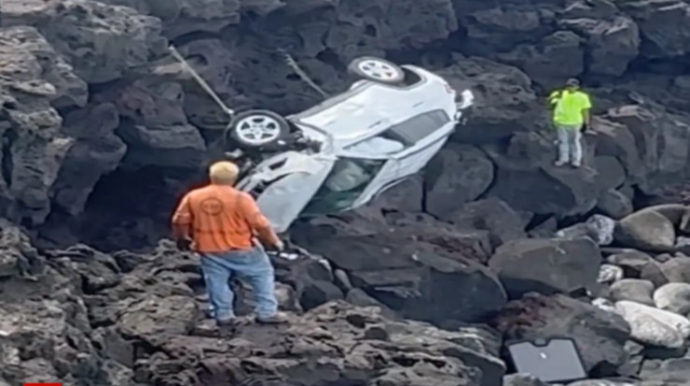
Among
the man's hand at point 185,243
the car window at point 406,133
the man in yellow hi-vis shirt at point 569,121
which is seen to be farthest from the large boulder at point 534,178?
the man's hand at point 185,243

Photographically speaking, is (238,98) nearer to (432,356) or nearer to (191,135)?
(191,135)

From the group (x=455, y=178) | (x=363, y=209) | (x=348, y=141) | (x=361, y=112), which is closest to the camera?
(x=348, y=141)

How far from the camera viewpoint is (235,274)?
1086 cm

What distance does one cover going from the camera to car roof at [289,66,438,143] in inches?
661

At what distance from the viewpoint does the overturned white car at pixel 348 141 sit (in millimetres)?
15734

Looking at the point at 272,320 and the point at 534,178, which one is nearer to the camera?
the point at 272,320

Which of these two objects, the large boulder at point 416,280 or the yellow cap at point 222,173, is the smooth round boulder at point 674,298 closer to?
the large boulder at point 416,280

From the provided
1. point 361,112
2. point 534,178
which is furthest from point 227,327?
point 534,178

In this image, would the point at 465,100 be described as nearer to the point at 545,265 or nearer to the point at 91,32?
the point at 545,265

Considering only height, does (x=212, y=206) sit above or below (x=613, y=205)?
above

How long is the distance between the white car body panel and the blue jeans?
4680mm

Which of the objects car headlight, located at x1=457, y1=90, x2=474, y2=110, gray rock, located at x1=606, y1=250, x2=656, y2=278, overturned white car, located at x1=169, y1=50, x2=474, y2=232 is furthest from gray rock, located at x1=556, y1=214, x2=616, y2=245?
overturned white car, located at x1=169, y1=50, x2=474, y2=232

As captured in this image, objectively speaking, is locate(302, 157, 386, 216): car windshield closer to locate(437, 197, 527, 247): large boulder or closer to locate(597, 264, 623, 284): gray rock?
locate(437, 197, 527, 247): large boulder

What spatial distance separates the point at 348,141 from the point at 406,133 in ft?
4.25
